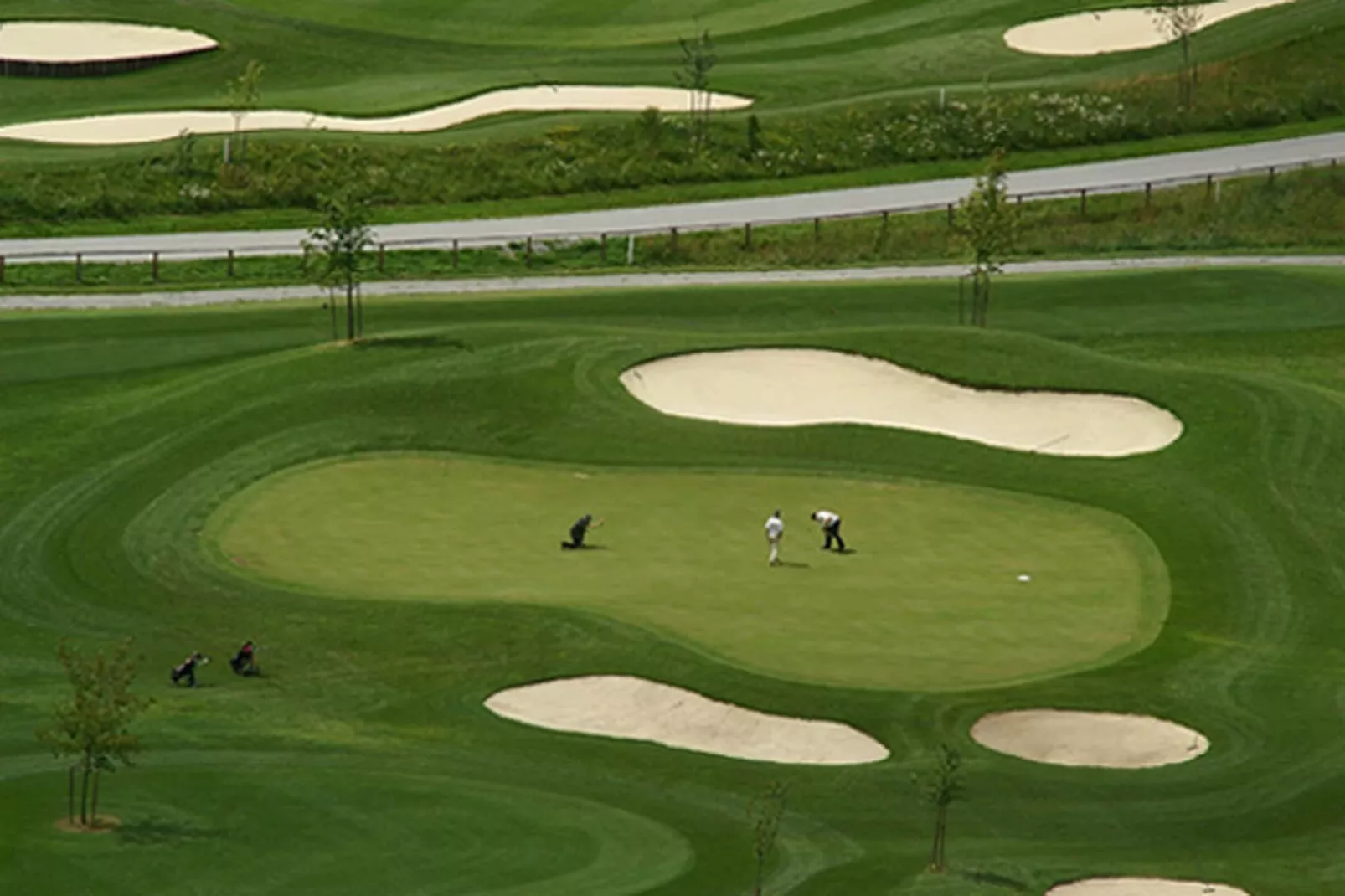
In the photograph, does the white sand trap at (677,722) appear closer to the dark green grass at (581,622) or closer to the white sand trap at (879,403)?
the dark green grass at (581,622)

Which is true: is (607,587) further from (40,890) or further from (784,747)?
(40,890)

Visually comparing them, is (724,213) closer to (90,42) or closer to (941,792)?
(90,42)

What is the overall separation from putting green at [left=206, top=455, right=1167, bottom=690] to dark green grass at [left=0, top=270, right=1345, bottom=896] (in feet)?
3.51

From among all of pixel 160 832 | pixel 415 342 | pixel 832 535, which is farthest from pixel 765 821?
pixel 415 342

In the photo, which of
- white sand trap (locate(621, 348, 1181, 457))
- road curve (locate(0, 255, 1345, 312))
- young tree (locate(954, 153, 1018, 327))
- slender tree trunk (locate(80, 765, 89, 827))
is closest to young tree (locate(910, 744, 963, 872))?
slender tree trunk (locate(80, 765, 89, 827))

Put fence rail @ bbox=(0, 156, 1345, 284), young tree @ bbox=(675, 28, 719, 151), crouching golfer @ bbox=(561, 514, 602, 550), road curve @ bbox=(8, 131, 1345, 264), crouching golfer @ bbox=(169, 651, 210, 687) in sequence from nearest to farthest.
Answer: crouching golfer @ bbox=(169, 651, 210, 687) → crouching golfer @ bbox=(561, 514, 602, 550) → fence rail @ bbox=(0, 156, 1345, 284) → road curve @ bbox=(8, 131, 1345, 264) → young tree @ bbox=(675, 28, 719, 151)

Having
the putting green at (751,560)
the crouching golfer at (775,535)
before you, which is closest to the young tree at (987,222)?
the putting green at (751,560)

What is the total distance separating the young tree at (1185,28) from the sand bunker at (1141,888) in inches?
3083

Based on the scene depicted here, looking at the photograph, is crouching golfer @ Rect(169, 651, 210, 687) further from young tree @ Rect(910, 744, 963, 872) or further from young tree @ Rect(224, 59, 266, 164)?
young tree @ Rect(224, 59, 266, 164)

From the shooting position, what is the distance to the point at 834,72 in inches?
4660

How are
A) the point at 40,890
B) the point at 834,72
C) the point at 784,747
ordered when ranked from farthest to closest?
the point at 834,72
the point at 784,747
the point at 40,890

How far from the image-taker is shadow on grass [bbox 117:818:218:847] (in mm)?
39375

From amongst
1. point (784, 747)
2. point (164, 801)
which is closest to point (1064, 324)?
point (784, 747)

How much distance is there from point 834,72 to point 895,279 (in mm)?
27332
